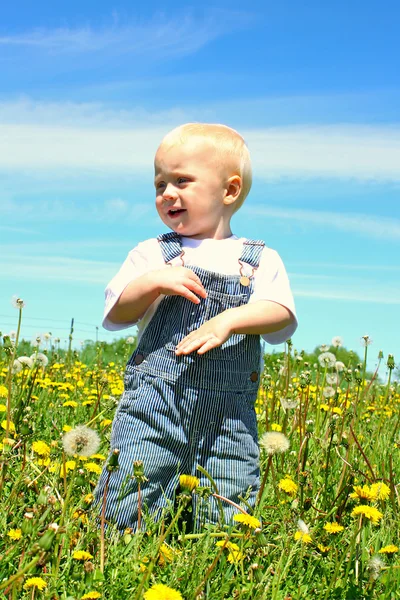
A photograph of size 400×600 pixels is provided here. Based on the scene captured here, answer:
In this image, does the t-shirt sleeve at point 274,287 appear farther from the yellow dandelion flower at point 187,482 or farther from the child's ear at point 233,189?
the yellow dandelion flower at point 187,482

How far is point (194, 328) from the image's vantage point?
9.52 ft

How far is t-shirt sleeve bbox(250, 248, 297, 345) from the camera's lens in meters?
3.04

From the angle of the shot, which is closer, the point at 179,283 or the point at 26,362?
the point at 179,283

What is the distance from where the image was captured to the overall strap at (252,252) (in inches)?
122

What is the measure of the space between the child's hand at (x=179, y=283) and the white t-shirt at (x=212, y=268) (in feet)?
0.42

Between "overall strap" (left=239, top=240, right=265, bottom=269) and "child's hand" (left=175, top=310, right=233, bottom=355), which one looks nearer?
"child's hand" (left=175, top=310, right=233, bottom=355)

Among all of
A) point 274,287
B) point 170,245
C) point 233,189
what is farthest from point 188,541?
point 233,189

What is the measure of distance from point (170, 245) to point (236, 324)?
20.2 inches

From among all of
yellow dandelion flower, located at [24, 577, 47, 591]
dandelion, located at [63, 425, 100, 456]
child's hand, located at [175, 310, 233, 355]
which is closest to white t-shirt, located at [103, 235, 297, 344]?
child's hand, located at [175, 310, 233, 355]

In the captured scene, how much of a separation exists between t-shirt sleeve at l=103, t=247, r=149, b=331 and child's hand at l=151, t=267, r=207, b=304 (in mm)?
216

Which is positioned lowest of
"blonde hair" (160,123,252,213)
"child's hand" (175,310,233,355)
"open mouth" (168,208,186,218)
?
"child's hand" (175,310,233,355)

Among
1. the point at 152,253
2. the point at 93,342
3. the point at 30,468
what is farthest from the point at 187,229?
the point at 93,342

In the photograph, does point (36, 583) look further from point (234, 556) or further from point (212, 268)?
point (212, 268)

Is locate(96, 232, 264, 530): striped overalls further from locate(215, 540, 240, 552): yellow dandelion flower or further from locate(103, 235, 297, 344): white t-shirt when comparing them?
locate(215, 540, 240, 552): yellow dandelion flower
